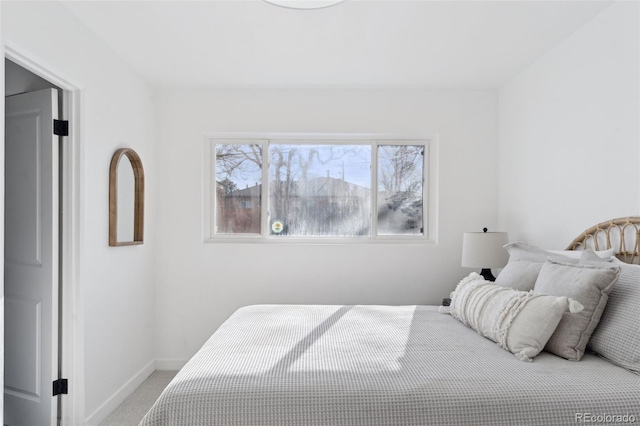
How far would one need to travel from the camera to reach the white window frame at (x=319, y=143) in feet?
12.7

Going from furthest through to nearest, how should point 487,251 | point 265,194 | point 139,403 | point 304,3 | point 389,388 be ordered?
point 265,194
point 487,251
point 139,403
point 304,3
point 389,388

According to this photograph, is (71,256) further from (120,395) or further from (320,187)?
(320,187)

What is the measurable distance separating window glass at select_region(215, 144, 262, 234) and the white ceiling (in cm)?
64

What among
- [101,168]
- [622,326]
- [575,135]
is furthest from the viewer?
[101,168]

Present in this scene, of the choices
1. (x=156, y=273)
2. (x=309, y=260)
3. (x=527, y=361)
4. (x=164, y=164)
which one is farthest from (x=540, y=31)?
(x=156, y=273)

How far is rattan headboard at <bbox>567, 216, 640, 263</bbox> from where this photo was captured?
2203 millimetres

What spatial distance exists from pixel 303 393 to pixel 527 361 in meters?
0.94

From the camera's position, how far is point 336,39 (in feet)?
9.11

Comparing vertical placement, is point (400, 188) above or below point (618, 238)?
above

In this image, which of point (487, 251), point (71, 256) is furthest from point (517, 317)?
point (71, 256)

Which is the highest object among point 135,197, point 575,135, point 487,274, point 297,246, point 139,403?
point 575,135

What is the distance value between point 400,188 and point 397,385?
2610 mm

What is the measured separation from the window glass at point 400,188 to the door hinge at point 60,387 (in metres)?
2.64

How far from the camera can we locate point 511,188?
3.57 metres
